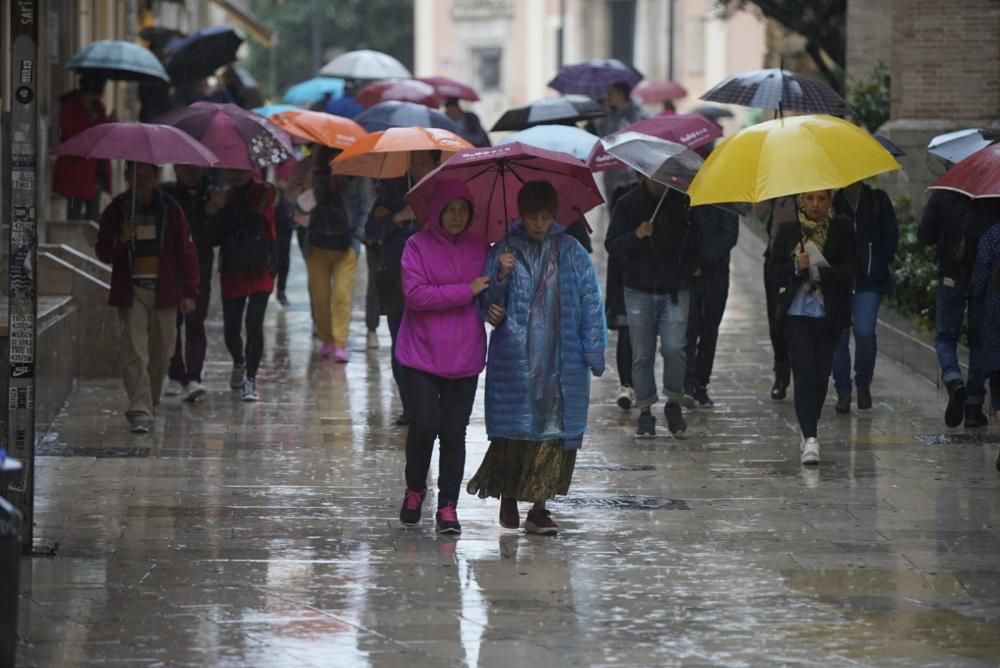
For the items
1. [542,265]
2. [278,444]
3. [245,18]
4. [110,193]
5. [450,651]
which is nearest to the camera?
[450,651]

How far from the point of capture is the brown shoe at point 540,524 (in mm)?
9539

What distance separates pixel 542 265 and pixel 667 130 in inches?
173

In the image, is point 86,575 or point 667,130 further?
point 667,130

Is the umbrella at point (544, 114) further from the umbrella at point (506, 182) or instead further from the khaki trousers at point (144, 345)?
the umbrella at point (506, 182)

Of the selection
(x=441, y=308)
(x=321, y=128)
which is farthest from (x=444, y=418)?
(x=321, y=128)

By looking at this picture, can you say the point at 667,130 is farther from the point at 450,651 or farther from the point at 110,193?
the point at 110,193

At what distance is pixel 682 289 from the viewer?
1249cm

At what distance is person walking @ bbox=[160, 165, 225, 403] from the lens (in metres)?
14.0

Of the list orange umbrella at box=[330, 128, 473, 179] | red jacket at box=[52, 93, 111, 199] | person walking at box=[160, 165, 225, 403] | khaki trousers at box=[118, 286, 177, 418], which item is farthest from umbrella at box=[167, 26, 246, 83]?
khaki trousers at box=[118, 286, 177, 418]

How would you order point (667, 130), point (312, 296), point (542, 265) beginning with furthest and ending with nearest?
point (312, 296)
point (667, 130)
point (542, 265)

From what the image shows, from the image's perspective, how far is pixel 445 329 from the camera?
9375mm

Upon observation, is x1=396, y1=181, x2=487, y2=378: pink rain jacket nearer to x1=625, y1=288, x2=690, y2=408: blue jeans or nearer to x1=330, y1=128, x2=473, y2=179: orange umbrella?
x1=330, y1=128, x2=473, y2=179: orange umbrella

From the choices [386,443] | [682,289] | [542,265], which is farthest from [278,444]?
[542,265]

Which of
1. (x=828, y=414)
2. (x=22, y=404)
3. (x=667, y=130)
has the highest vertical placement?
(x=667, y=130)
